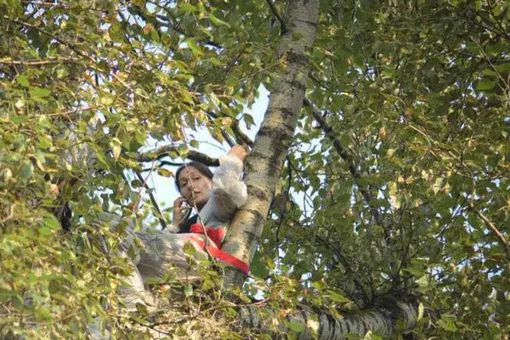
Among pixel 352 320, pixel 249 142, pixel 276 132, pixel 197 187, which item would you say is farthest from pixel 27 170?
pixel 249 142

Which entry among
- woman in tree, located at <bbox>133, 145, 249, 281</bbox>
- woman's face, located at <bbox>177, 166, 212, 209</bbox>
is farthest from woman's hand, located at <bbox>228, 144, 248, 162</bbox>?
woman's face, located at <bbox>177, 166, 212, 209</bbox>

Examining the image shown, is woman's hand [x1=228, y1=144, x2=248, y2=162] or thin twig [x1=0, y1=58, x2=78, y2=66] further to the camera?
woman's hand [x1=228, y1=144, x2=248, y2=162]

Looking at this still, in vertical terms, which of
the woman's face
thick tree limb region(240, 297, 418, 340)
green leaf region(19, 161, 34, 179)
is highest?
the woman's face

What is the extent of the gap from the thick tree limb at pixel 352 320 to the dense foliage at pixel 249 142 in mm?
132

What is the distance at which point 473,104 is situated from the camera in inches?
323

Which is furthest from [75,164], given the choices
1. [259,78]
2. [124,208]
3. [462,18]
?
[462,18]

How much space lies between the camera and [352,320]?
24.2 ft

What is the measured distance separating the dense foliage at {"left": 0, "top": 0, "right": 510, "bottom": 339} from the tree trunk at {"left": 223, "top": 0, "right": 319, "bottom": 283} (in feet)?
0.50

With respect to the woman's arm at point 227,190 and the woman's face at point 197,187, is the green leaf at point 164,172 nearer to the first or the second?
the woman's arm at point 227,190

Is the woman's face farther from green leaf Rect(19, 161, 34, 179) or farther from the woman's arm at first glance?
green leaf Rect(19, 161, 34, 179)

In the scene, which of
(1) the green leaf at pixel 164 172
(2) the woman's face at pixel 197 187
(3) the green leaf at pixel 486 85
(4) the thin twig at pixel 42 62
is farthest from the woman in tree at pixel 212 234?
(3) the green leaf at pixel 486 85

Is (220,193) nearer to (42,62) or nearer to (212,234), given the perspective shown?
(212,234)

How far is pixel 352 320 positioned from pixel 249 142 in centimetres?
283

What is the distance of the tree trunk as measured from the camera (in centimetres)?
662
